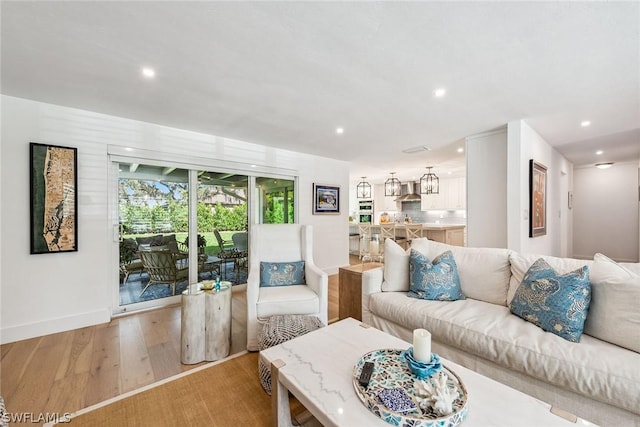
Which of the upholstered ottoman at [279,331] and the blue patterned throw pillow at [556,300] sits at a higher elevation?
the blue patterned throw pillow at [556,300]

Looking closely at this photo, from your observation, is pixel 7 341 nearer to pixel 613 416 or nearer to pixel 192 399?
pixel 192 399

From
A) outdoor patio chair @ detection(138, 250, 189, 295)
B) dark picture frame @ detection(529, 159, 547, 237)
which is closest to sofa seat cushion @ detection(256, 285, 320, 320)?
outdoor patio chair @ detection(138, 250, 189, 295)

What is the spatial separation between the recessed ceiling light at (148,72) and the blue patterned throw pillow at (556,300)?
3.13 m

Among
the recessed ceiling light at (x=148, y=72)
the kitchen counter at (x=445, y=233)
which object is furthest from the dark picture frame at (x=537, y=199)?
the recessed ceiling light at (x=148, y=72)

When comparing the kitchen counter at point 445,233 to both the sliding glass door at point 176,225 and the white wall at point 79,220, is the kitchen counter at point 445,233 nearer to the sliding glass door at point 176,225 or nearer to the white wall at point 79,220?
the sliding glass door at point 176,225

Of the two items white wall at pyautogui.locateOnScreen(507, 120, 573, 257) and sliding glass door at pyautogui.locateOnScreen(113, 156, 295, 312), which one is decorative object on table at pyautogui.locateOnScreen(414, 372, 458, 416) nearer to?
white wall at pyautogui.locateOnScreen(507, 120, 573, 257)

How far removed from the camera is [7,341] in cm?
239

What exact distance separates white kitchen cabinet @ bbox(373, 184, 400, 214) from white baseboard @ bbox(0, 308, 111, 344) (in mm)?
7848

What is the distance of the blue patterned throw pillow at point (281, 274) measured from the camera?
264 cm

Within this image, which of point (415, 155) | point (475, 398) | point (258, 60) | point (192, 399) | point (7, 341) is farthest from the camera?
point (415, 155)

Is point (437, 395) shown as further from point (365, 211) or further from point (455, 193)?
point (365, 211)

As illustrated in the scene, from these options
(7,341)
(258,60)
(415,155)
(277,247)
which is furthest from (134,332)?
(415,155)

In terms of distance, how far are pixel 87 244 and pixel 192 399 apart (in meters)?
2.22

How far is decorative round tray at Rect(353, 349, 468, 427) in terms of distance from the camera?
89 cm
